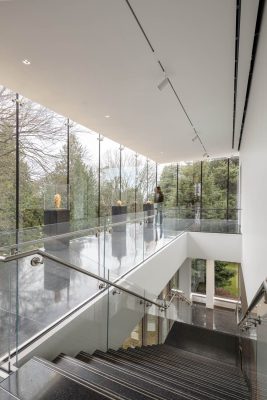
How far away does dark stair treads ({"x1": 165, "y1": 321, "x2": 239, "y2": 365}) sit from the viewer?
6.13 meters

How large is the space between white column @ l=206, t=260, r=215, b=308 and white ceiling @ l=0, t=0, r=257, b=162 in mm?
7241

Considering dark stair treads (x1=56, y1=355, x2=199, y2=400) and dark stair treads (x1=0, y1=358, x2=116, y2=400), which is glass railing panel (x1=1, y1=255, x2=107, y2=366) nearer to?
dark stair treads (x1=0, y1=358, x2=116, y2=400)

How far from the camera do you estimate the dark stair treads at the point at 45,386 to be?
164 cm

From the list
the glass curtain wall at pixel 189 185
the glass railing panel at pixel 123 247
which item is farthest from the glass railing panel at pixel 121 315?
the glass curtain wall at pixel 189 185

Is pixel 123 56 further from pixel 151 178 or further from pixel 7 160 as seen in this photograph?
pixel 151 178

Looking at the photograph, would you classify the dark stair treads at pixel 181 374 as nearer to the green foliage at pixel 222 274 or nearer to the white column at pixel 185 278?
the white column at pixel 185 278

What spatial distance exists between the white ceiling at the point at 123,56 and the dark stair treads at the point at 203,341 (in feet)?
18.1

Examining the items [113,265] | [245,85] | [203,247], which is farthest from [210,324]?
[245,85]

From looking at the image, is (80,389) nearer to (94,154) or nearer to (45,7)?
(45,7)

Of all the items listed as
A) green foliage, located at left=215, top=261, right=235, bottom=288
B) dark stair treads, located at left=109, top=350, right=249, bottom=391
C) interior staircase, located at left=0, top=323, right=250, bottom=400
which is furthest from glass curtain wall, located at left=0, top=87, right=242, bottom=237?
interior staircase, located at left=0, top=323, right=250, bottom=400

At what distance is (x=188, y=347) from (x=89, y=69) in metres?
6.38

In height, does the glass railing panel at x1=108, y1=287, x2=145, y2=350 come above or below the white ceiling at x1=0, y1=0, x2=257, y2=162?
below

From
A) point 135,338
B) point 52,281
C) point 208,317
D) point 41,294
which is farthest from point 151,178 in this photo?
point 41,294

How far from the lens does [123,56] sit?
3.76 m
